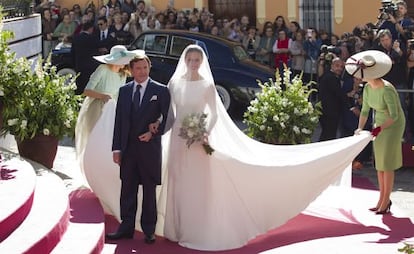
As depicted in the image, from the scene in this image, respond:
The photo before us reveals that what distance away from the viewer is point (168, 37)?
1766 centimetres

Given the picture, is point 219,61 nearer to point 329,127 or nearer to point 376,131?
point 329,127

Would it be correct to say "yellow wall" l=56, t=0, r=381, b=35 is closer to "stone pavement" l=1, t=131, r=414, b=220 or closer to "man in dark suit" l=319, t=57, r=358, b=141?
"man in dark suit" l=319, t=57, r=358, b=141

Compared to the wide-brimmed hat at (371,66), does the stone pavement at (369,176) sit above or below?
below

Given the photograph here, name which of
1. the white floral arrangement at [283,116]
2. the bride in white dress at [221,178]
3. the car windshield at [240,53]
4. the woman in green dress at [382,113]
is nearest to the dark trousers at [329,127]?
the white floral arrangement at [283,116]

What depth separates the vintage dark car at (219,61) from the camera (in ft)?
55.7

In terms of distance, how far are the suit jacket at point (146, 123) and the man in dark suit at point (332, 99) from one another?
441 centimetres

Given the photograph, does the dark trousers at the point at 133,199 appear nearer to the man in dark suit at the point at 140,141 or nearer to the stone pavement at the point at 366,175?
the man in dark suit at the point at 140,141

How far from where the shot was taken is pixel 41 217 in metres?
7.50

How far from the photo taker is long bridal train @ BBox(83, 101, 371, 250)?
893 centimetres

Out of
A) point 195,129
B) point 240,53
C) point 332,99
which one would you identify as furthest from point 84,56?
point 195,129

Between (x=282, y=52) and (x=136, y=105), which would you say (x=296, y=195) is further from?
(x=282, y=52)

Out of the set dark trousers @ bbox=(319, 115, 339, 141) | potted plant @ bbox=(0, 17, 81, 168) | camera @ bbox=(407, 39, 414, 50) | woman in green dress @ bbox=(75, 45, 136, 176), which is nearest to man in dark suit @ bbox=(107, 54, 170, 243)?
woman in green dress @ bbox=(75, 45, 136, 176)

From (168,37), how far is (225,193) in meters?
9.06

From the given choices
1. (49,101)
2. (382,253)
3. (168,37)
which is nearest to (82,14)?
(168,37)
